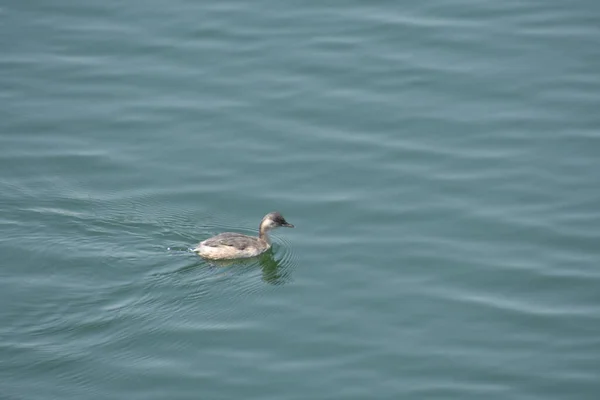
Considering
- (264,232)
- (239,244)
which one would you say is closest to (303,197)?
(264,232)

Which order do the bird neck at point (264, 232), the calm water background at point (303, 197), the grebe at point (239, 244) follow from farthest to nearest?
1. the bird neck at point (264, 232)
2. the grebe at point (239, 244)
3. the calm water background at point (303, 197)

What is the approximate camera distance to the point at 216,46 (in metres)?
21.0

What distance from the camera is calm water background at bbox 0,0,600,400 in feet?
45.9

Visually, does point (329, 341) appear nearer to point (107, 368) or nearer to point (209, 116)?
point (107, 368)

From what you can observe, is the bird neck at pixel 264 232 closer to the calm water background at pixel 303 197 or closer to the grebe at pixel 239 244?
the grebe at pixel 239 244

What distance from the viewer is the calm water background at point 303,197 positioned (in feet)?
45.9

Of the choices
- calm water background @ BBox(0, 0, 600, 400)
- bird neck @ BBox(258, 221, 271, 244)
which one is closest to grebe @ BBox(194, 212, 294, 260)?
bird neck @ BBox(258, 221, 271, 244)

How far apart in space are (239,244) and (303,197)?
144cm

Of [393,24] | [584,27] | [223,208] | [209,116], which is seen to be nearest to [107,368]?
[223,208]

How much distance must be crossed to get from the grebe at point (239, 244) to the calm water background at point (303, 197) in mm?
161

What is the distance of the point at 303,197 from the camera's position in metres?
17.3

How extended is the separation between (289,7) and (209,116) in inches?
154

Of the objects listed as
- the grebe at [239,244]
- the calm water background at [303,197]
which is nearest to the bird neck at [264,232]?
the grebe at [239,244]

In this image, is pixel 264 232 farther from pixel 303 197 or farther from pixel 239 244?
pixel 303 197
